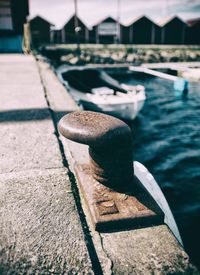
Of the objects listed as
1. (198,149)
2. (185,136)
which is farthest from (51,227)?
(185,136)

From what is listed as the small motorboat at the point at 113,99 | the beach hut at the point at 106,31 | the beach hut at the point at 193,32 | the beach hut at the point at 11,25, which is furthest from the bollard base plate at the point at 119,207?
the beach hut at the point at 193,32

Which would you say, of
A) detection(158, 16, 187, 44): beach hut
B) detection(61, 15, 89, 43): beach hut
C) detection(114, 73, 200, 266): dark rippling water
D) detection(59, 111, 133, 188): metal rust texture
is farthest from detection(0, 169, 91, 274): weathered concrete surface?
detection(158, 16, 187, 44): beach hut

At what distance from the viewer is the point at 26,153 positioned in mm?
2984

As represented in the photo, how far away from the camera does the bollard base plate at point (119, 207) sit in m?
1.89

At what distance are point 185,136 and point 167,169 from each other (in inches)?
128

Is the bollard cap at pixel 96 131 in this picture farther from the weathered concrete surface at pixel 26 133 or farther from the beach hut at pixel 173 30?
the beach hut at pixel 173 30

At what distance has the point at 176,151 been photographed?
865 cm

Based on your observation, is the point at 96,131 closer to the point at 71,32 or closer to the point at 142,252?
the point at 142,252

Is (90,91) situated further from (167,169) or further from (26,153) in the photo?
(26,153)

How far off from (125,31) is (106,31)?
3.83 meters

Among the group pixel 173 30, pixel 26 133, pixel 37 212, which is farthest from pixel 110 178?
pixel 173 30

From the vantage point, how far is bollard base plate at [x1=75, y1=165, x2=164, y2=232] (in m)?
1.89

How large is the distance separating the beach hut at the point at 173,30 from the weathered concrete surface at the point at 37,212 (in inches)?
2094

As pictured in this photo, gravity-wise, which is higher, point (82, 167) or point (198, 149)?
point (82, 167)
